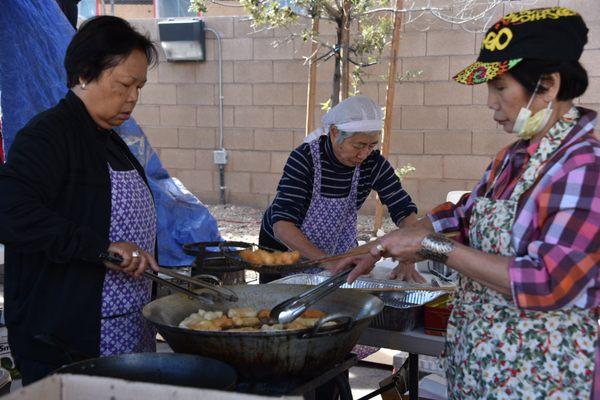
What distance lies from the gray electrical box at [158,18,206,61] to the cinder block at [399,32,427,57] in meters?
2.34

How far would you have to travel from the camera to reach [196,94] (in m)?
8.27

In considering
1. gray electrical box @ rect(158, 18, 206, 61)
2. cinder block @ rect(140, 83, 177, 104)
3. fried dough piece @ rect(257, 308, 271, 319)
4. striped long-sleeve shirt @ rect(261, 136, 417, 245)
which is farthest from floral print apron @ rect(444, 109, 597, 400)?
cinder block @ rect(140, 83, 177, 104)

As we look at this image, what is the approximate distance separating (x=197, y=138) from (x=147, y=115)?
0.71 metres

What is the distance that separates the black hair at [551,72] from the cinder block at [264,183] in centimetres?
634

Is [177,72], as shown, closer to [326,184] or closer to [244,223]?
[244,223]

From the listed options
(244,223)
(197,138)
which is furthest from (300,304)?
(197,138)

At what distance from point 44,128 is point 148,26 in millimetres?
6889

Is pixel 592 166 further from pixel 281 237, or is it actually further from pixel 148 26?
pixel 148 26

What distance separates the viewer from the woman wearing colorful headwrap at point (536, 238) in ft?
5.11

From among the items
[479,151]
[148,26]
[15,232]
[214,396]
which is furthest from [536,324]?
[148,26]

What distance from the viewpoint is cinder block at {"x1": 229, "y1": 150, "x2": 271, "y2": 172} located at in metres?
8.05

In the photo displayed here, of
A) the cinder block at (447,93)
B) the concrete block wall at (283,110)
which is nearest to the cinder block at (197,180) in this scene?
the concrete block wall at (283,110)

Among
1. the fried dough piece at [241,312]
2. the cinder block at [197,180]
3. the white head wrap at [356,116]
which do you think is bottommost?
the cinder block at [197,180]

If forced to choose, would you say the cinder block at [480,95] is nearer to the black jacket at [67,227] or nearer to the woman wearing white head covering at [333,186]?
the woman wearing white head covering at [333,186]
